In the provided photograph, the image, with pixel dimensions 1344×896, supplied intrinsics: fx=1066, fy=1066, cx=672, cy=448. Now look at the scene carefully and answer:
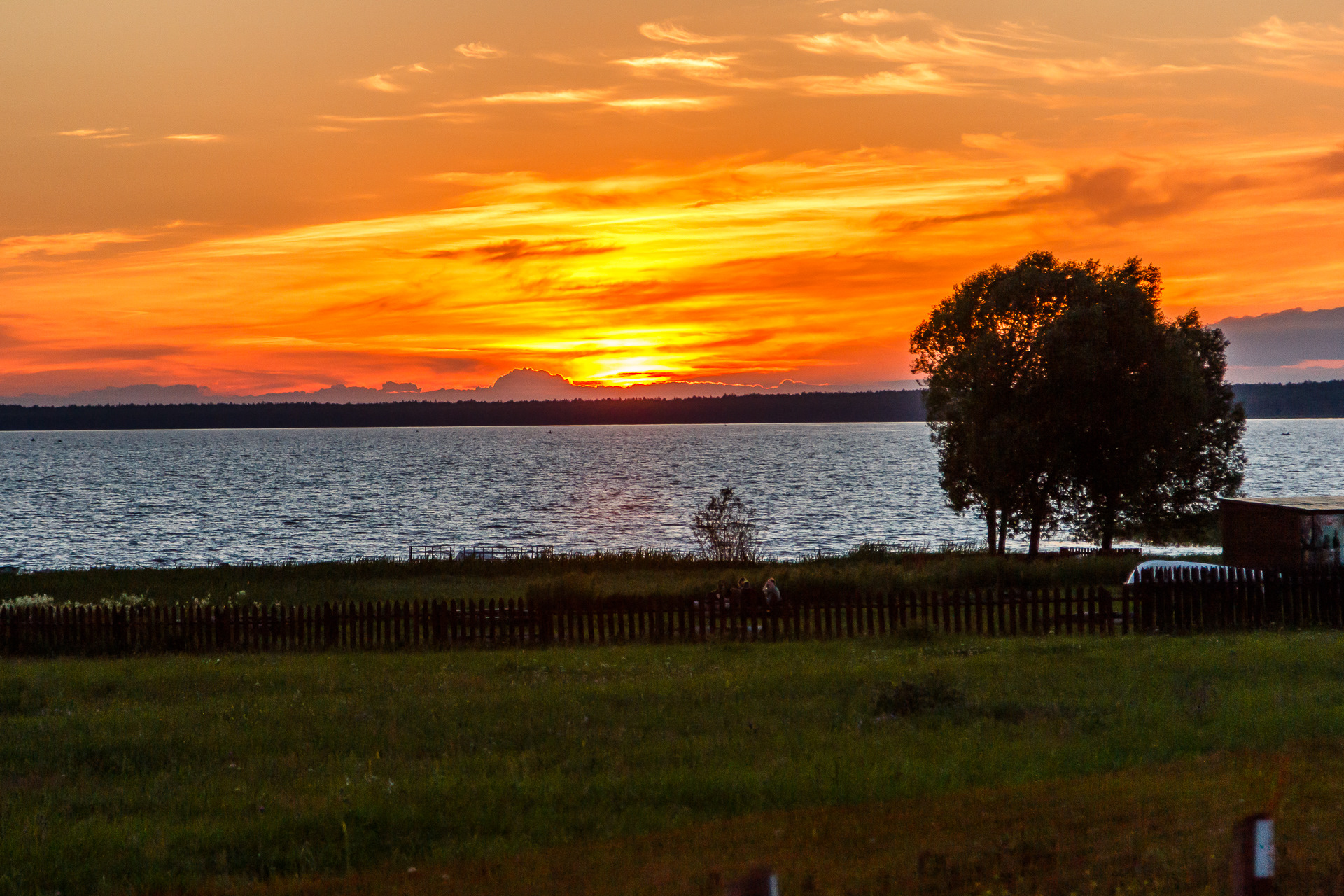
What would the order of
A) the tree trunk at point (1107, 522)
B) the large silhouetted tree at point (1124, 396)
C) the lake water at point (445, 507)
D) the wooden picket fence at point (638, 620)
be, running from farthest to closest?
the lake water at point (445, 507), the tree trunk at point (1107, 522), the large silhouetted tree at point (1124, 396), the wooden picket fence at point (638, 620)

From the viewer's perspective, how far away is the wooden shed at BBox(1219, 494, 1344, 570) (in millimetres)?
27484

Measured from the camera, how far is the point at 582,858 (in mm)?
7430

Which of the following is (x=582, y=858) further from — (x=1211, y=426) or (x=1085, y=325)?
(x=1211, y=426)

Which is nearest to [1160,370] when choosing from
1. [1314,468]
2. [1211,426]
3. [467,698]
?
[1211,426]

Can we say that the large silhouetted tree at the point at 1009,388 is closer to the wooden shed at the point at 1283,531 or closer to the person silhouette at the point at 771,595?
the wooden shed at the point at 1283,531

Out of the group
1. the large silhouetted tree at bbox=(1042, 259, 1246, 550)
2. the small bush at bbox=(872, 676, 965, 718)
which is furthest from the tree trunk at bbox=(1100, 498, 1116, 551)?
the small bush at bbox=(872, 676, 965, 718)

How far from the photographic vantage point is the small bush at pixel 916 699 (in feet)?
38.4

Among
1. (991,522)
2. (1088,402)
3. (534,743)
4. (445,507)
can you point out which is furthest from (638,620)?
(445,507)

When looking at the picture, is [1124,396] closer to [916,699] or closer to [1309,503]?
[1309,503]

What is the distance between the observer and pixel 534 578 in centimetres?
4106

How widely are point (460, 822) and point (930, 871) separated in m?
3.63

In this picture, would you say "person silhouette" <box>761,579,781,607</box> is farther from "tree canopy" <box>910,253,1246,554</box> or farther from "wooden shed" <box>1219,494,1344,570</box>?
"tree canopy" <box>910,253,1246,554</box>

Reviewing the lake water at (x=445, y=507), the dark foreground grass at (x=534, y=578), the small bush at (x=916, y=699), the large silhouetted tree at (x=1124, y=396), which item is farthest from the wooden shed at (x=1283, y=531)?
the lake water at (x=445, y=507)

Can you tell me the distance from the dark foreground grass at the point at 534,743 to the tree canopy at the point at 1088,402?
77.8 feet
